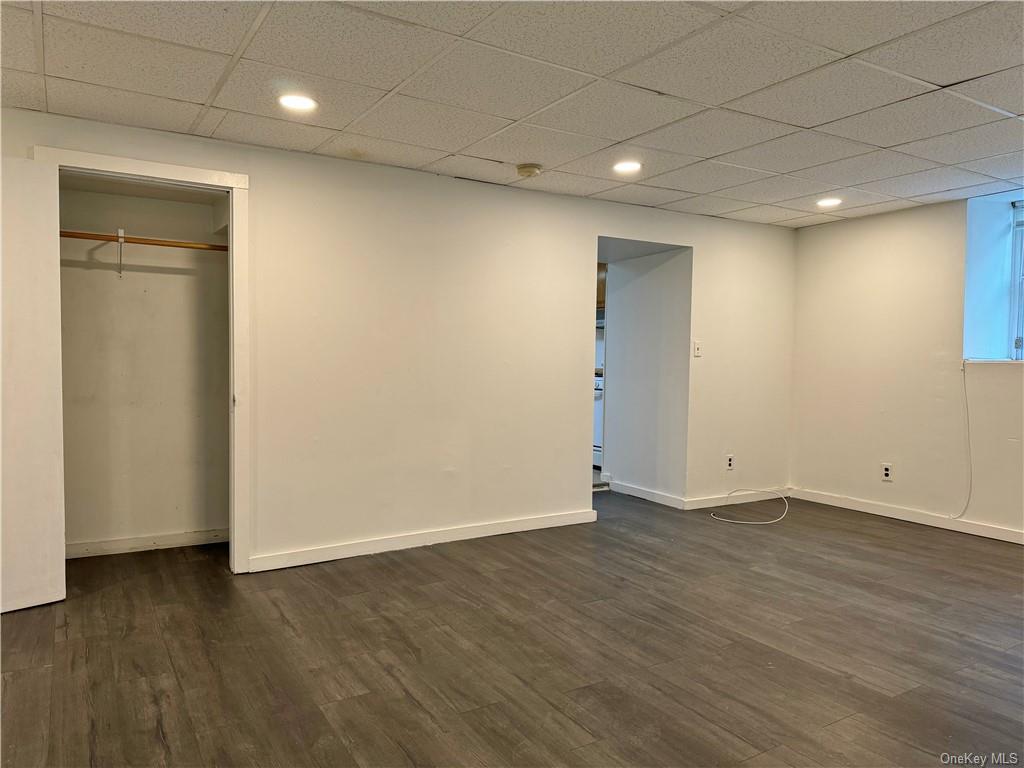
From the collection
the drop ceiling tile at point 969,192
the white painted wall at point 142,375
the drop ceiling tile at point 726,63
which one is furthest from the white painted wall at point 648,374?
the white painted wall at point 142,375

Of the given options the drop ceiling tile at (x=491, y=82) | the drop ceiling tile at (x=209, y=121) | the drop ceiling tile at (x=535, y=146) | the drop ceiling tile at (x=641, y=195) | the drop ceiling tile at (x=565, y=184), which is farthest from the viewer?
the drop ceiling tile at (x=641, y=195)

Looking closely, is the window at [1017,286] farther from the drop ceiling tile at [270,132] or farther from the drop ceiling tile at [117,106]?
the drop ceiling tile at [117,106]

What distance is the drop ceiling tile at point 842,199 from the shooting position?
464 cm

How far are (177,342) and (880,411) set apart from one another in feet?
17.3

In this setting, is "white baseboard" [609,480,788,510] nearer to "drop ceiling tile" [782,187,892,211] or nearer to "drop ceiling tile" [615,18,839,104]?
"drop ceiling tile" [782,187,892,211]

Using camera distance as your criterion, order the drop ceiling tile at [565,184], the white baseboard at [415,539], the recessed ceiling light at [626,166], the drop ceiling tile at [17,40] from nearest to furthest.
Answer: the drop ceiling tile at [17,40]
the white baseboard at [415,539]
the recessed ceiling light at [626,166]
the drop ceiling tile at [565,184]

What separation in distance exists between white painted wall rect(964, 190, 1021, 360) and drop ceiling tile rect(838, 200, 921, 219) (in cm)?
40

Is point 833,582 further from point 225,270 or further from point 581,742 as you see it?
point 225,270

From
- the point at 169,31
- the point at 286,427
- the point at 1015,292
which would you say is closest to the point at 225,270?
the point at 286,427

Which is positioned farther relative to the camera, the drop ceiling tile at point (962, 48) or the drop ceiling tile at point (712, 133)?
the drop ceiling tile at point (712, 133)

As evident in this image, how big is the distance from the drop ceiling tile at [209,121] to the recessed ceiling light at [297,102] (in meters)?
0.37

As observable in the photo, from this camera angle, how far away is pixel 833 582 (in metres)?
3.77

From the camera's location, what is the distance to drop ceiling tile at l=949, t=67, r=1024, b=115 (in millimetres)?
2658

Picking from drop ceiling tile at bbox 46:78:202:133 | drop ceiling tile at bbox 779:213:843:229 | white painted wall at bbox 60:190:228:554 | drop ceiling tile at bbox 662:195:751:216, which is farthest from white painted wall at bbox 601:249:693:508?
drop ceiling tile at bbox 46:78:202:133
